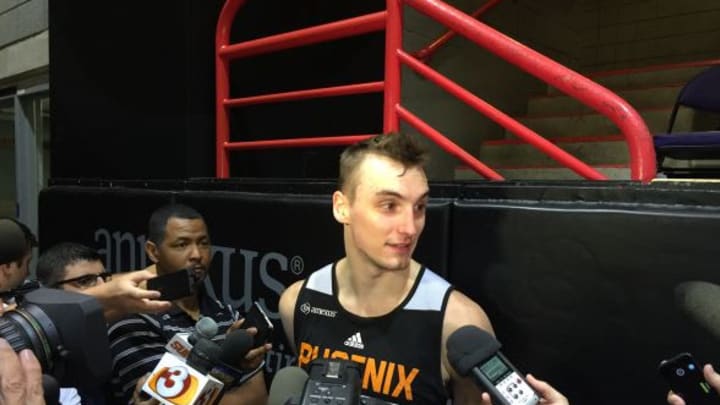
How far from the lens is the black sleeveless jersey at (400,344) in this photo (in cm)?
142

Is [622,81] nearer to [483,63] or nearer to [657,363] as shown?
[483,63]

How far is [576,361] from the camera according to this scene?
4.49ft

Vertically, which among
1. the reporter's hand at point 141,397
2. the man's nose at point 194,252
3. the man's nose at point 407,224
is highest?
the man's nose at point 407,224

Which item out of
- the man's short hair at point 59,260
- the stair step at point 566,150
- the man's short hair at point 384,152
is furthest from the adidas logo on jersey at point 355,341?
the stair step at point 566,150

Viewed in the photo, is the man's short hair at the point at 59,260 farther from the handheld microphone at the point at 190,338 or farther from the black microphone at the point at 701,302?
the black microphone at the point at 701,302

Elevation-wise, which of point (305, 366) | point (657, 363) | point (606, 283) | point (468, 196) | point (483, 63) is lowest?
point (305, 366)

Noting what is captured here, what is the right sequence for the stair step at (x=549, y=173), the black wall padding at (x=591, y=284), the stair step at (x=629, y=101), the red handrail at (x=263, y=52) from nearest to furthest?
the black wall padding at (x=591, y=284) → the red handrail at (x=263, y=52) → the stair step at (x=549, y=173) → the stair step at (x=629, y=101)

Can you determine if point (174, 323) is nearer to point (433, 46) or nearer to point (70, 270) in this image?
point (70, 270)

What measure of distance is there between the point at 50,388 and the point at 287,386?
0.45m

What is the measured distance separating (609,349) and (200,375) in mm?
968

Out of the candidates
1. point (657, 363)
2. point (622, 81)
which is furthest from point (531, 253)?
point (622, 81)

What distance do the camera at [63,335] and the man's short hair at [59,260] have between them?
0.96 m

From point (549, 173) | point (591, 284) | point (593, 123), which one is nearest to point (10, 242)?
point (591, 284)

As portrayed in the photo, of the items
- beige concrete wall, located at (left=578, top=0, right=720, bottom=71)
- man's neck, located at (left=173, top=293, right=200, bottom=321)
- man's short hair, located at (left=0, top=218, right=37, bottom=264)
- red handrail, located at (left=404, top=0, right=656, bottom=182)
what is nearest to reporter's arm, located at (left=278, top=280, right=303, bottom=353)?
man's neck, located at (left=173, top=293, right=200, bottom=321)
